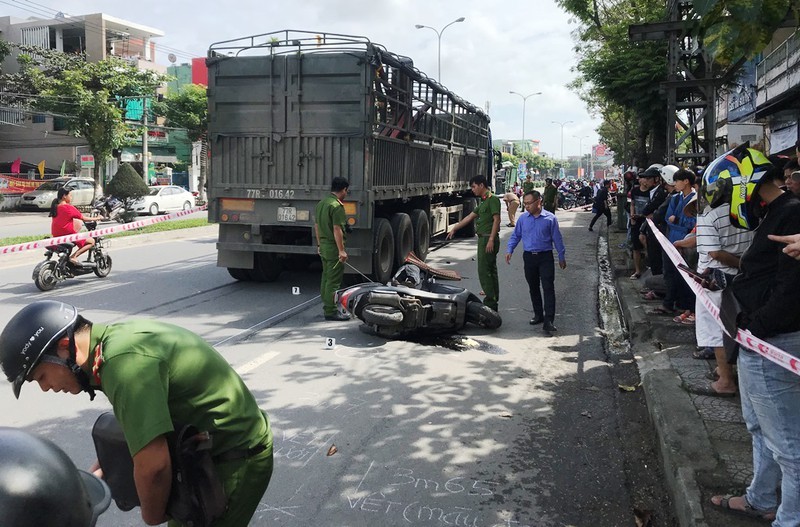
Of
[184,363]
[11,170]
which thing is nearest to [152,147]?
[11,170]

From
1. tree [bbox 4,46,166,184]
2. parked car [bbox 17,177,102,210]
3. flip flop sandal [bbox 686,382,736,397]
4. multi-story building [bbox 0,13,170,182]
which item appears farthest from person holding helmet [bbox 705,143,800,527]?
multi-story building [bbox 0,13,170,182]

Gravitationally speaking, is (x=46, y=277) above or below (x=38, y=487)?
below

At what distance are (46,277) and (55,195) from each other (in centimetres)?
2128

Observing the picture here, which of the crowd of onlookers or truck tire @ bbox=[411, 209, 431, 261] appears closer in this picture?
the crowd of onlookers

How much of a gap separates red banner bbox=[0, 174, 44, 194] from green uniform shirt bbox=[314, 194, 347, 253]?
90.1ft

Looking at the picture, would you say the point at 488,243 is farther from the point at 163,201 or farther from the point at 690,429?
the point at 163,201

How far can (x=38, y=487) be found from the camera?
146 cm

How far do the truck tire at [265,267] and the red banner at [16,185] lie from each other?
24849mm

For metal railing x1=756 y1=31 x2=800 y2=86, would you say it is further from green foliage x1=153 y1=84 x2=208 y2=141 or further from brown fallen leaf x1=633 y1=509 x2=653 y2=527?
green foliage x1=153 y1=84 x2=208 y2=141

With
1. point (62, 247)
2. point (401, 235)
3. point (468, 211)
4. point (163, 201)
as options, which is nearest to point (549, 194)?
point (468, 211)

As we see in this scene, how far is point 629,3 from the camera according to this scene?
2228 centimetres

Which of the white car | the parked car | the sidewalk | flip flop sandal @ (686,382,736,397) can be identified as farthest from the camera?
the parked car

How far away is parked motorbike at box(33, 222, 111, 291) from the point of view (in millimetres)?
9516

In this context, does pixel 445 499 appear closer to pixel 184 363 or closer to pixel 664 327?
pixel 184 363
